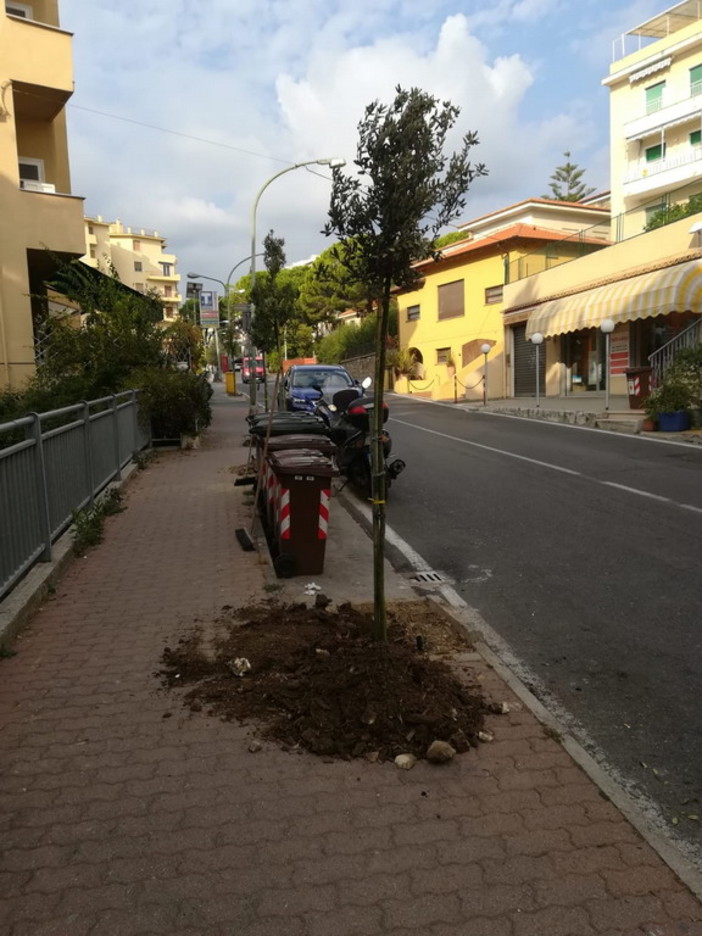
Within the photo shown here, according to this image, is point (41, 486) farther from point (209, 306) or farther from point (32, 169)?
point (209, 306)

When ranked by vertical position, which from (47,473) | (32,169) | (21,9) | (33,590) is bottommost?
(33,590)

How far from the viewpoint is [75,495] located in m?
7.71

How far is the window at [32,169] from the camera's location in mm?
19027

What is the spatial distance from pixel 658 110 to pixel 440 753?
42.3 meters

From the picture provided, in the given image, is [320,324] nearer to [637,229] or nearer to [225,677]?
[637,229]

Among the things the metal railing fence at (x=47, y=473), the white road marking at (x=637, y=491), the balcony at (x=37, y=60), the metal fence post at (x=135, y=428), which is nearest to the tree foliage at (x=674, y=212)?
the white road marking at (x=637, y=491)

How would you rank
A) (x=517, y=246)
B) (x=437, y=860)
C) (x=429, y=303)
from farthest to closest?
(x=429, y=303), (x=517, y=246), (x=437, y=860)

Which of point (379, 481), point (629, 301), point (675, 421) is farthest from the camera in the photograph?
point (629, 301)

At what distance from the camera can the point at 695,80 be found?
36.4 meters

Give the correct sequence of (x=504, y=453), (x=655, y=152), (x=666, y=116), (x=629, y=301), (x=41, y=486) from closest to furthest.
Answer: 1. (x=41, y=486)
2. (x=504, y=453)
3. (x=629, y=301)
4. (x=666, y=116)
5. (x=655, y=152)

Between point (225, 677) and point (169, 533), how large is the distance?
13.1ft

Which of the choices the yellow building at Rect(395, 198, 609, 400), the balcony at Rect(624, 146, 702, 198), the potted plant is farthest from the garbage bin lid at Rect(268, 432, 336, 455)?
the balcony at Rect(624, 146, 702, 198)

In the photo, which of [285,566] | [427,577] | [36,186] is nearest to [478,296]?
[36,186]

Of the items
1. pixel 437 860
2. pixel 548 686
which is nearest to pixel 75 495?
pixel 548 686
